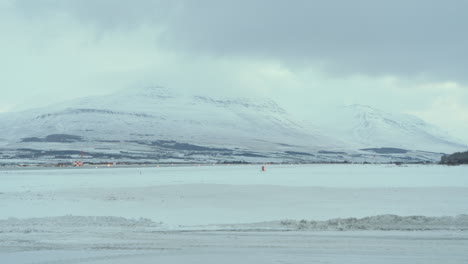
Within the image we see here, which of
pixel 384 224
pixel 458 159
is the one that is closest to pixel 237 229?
pixel 384 224

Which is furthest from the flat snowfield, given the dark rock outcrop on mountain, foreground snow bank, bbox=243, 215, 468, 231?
the dark rock outcrop on mountain

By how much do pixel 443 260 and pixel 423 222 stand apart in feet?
22.9

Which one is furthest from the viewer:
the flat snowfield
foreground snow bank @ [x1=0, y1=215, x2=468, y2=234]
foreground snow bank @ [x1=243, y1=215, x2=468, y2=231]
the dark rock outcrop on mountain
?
the dark rock outcrop on mountain

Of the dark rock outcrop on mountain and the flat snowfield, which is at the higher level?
the dark rock outcrop on mountain

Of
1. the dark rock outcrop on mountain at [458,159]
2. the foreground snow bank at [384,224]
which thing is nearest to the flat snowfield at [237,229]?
the foreground snow bank at [384,224]

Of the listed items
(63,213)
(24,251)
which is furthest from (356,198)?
(24,251)

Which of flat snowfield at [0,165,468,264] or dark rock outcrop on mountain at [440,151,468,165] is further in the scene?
dark rock outcrop on mountain at [440,151,468,165]

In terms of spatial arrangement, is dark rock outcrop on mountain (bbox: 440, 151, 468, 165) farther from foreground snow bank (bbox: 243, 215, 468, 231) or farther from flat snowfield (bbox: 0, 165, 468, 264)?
foreground snow bank (bbox: 243, 215, 468, 231)

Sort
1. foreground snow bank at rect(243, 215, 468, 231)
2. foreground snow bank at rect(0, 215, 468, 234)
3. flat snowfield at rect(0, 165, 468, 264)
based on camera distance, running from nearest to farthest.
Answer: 1. flat snowfield at rect(0, 165, 468, 264)
2. foreground snow bank at rect(243, 215, 468, 231)
3. foreground snow bank at rect(0, 215, 468, 234)

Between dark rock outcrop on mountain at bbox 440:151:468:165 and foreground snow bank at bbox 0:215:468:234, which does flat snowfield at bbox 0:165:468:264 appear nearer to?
foreground snow bank at bbox 0:215:468:234

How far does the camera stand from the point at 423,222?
22203mm

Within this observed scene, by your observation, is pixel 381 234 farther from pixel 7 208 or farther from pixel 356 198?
pixel 7 208

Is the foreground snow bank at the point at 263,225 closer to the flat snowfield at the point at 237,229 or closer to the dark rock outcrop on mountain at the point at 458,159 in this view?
the flat snowfield at the point at 237,229

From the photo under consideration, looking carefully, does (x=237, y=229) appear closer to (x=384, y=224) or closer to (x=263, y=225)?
(x=263, y=225)
